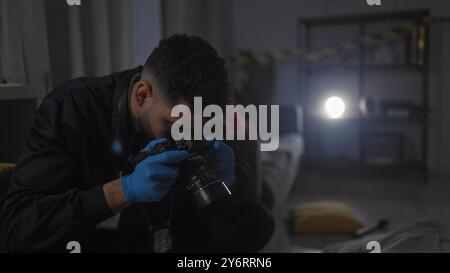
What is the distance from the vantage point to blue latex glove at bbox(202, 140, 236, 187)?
0.73m

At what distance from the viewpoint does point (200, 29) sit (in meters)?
1.88

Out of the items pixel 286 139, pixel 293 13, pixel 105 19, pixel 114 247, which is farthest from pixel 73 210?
pixel 293 13

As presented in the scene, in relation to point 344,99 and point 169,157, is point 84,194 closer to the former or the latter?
point 169,157

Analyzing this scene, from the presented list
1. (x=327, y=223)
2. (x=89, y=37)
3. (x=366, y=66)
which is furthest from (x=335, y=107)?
(x=89, y=37)

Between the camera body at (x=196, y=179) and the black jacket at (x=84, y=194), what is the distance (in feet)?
0.30

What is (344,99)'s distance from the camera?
10.5ft

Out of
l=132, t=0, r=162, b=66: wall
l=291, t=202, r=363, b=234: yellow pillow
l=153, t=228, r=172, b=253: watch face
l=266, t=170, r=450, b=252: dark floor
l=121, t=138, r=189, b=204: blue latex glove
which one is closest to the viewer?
l=121, t=138, r=189, b=204: blue latex glove

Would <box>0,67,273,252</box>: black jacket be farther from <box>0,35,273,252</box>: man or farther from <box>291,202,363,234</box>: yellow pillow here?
<box>291,202,363,234</box>: yellow pillow

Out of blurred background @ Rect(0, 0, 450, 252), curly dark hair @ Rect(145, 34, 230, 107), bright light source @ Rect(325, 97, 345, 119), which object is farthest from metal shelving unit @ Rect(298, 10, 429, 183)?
curly dark hair @ Rect(145, 34, 230, 107)

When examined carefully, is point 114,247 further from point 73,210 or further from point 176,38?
point 176,38

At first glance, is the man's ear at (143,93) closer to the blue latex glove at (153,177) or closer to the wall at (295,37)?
the blue latex glove at (153,177)

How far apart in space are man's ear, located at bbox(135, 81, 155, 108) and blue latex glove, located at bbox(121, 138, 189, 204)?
0.11m

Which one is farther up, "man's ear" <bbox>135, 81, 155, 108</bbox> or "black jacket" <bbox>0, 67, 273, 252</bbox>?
"man's ear" <bbox>135, 81, 155, 108</bbox>
